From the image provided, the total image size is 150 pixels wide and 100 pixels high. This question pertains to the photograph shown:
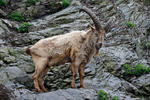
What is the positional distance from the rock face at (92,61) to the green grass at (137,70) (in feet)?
0.65

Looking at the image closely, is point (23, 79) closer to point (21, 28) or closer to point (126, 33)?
point (21, 28)

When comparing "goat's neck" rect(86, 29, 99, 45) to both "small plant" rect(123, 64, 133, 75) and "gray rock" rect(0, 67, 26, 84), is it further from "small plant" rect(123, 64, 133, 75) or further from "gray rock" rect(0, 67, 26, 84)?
"gray rock" rect(0, 67, 26, 84)

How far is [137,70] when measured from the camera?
35.3 ft

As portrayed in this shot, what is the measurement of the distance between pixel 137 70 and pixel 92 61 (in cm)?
218

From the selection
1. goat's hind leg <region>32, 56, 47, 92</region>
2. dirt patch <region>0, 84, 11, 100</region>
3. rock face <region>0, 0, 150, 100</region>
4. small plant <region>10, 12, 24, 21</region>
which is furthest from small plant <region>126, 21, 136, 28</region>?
dirt patch <region>0, 84, 11, 100</region>

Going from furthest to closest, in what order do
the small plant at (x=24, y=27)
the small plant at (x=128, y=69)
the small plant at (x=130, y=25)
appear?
the small plant at (x=24, y=27) → the small plant at (x=130, y=25) → the small plant at (x=128, y=69)

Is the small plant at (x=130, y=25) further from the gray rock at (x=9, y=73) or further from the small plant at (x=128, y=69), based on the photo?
the gray rock at (x=9, y=73)

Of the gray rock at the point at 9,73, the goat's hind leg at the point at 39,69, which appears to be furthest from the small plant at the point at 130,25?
the gray rock at the point at 9,73

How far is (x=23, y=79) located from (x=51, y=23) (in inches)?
225

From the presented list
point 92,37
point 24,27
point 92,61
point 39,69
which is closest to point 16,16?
point 24,27

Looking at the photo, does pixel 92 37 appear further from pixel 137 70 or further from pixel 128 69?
pixel 137 70

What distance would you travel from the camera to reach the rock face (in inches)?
377

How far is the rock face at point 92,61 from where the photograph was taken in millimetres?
9570

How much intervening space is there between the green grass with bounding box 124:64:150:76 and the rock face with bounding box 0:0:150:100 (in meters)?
0.20
